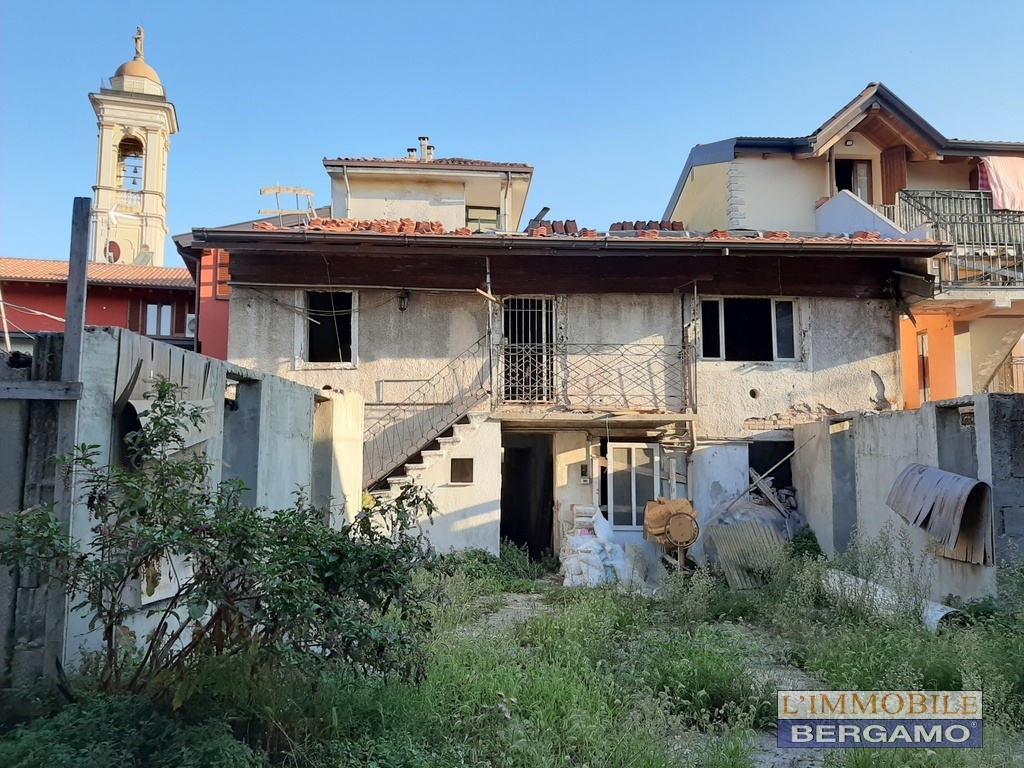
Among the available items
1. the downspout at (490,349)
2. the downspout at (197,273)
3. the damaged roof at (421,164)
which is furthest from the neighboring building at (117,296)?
the downspout at (490,349)

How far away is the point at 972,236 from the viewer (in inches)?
504

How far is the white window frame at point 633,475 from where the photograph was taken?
12453mm

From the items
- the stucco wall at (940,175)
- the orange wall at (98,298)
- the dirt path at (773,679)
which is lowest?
the dirt path at (773,679)

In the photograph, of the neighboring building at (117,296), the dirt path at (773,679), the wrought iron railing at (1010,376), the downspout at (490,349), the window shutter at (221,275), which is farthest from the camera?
the neighboring building at (117,296)

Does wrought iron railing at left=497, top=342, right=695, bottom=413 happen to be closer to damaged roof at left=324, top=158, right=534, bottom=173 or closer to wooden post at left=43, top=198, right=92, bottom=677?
damaged roof at left=324, top=158, right=534, bottom=173

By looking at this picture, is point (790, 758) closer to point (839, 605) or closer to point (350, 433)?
point (839, 605)

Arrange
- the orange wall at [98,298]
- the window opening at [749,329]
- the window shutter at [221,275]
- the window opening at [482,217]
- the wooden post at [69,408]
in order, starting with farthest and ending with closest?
the orange wall at [98,298] → the window opening at [482,217] → the window shutter at [221,275] → the window opening at [749,329] → the wooden post at [69,408]

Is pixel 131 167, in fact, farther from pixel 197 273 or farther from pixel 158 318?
pixel 197 273

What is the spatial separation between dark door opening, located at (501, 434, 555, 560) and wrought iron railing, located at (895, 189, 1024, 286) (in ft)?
25.2

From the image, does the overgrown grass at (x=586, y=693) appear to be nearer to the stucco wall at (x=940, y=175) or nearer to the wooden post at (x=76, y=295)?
the wooden post at (x=76, y=295)

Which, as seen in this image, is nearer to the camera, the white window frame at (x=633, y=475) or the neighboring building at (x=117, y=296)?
the white window frame at (x=633, y=475)

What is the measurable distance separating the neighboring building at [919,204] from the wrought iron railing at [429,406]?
264 inches

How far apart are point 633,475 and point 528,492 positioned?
2.50 metres

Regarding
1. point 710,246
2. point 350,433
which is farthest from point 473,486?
point 710,246
